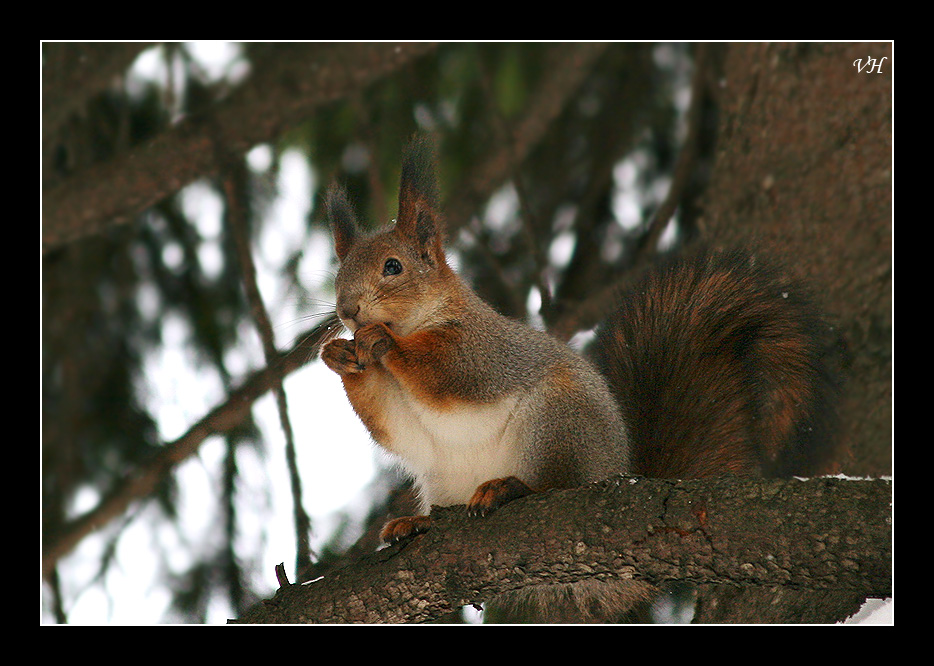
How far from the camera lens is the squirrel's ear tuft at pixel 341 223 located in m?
2.05

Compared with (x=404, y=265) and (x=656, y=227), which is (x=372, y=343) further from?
(x=656, y=227)

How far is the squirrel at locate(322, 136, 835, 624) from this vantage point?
5.90ft

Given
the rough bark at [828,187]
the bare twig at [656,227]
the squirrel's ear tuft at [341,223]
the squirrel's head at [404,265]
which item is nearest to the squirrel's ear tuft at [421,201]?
the squirrel's head at [404,265]

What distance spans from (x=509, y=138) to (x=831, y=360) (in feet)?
3.44

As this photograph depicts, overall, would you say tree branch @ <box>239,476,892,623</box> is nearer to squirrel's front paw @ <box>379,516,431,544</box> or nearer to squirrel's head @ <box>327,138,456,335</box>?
squirrel's front paw @ <box>379,516,431,544</box>

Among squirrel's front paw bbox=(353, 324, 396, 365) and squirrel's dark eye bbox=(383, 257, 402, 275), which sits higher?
squirrel's dark eye bbox=(383, 257, 402, 275)

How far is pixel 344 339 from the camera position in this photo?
5.98 ft

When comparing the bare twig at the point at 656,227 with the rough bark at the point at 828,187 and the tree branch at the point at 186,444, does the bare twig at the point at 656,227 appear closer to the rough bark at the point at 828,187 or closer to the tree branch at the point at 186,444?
the rough bark at the point at 828,187

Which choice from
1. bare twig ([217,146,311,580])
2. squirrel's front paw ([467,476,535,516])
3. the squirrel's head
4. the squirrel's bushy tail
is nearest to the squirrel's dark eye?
the squirrel's head

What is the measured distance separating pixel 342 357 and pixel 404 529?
1.24 feet

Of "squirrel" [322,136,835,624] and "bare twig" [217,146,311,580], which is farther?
"bare twig" [217,146,311,580]

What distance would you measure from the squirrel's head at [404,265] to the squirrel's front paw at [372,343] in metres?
0.05

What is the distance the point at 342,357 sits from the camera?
178 cm

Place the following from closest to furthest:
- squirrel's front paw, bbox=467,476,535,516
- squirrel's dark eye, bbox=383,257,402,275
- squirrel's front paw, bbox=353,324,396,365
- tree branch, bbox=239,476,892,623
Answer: tree branch, bbox=239,476,892,623 < squirrel's front paw, bbox=467,476,535,516 < squirrel's front paw, bbox=353,324,396,365 < squirrel's dark eye, bbox=383,257,402,275
